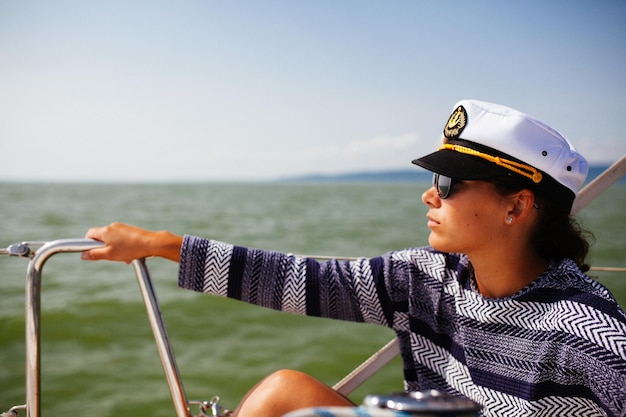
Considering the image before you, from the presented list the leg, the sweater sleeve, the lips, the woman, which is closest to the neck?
the woman

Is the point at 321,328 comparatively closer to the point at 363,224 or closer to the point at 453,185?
the point at 453,185

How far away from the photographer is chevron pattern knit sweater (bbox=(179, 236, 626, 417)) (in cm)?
101

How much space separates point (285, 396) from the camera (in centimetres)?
114

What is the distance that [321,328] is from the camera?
566 cm

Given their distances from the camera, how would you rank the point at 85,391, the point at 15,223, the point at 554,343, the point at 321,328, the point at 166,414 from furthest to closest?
1. the point at 15,223
2. the point at 321,328
3. the point at 85,391
4. the point at 166,414
5. the point at 554,343

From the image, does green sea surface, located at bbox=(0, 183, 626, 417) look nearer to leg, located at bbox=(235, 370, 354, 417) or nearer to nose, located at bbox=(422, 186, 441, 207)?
leg, located at bbox=(235, 370, 354, 417)

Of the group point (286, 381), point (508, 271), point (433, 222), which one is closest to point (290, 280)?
point (286, 381)

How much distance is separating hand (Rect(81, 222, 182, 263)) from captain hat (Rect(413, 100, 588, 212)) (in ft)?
2.03

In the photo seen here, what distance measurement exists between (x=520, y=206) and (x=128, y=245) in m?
0.86

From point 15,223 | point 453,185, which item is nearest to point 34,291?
point 453,185

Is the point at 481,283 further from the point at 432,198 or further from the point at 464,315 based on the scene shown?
the point at 432,198

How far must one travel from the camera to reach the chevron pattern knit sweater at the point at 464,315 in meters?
1.01

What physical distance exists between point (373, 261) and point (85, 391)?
3543mm

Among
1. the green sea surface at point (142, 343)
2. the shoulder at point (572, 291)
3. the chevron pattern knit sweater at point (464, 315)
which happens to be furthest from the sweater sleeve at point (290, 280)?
the green sea surface at point (142, 343)
